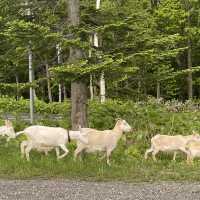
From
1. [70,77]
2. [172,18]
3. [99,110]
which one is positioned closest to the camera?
[70,77]

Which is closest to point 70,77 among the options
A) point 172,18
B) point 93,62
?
point 93,62

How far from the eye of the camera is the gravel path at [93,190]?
10750mm

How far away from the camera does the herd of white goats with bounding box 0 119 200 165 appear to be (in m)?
14.0

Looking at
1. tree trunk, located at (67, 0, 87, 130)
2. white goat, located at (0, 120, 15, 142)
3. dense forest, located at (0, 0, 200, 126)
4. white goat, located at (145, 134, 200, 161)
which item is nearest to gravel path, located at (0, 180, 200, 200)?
white goat, located at (145, 134, 200, 161)

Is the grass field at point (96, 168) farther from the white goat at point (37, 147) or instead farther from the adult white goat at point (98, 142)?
the adult white goat at point (98, 142)

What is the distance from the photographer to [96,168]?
13.5m

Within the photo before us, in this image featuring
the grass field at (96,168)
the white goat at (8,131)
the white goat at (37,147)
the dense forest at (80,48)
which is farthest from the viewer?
the white goat at (8,131)

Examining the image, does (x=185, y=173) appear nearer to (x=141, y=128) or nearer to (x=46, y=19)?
(x=141, y=128)

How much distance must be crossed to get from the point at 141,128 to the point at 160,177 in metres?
5.64

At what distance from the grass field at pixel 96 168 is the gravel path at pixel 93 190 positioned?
570mm

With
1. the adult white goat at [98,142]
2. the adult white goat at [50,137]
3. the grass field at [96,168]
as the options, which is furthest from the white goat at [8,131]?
the adult white goat at [98,142]

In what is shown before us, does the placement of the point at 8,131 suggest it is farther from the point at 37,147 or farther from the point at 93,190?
the point at 93,190

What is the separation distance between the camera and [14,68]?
18.0 m

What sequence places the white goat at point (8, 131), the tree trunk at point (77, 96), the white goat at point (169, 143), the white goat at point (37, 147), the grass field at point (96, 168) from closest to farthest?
the grass field at point (96, 168), the white goat at point (37, 147), the white goat at point (169, 143), the white goat at point (8, 131), the tree trunk at point (77, 96)
